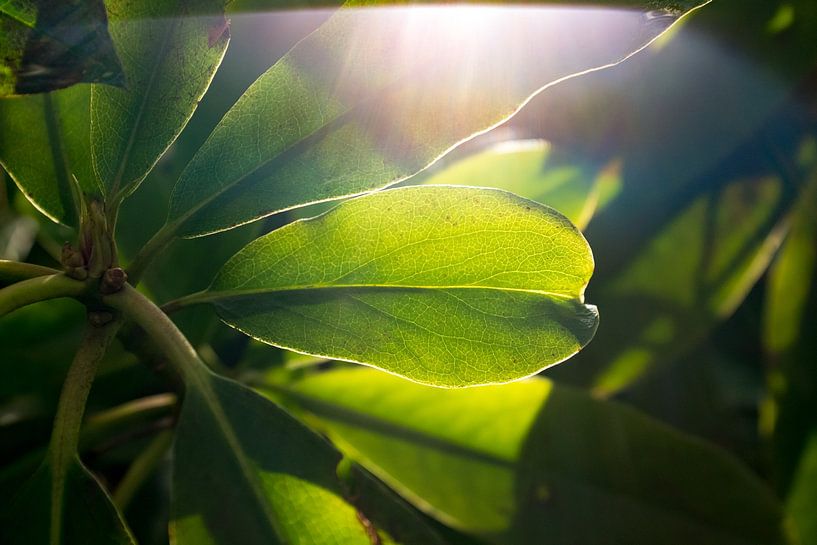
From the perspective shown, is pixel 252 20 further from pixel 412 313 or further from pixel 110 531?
pixel 110 531

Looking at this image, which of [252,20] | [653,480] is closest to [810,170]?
[653,480]

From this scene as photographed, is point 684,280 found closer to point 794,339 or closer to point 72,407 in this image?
point 794,339

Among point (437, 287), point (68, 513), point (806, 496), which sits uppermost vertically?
point (437, 287)

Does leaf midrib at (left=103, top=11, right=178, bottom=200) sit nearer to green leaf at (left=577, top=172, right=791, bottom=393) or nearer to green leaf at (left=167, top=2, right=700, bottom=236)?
green leaf at (left=167, top=2, right=700, bottom=236)

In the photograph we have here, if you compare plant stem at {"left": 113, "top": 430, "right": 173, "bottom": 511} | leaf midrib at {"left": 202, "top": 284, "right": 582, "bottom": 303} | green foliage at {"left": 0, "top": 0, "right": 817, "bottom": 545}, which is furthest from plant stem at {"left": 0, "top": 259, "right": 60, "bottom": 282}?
plant stem at {"left": 113, "top": 430, "right": 173, "bottom": 511}

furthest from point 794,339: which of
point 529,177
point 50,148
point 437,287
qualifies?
point 50,148
